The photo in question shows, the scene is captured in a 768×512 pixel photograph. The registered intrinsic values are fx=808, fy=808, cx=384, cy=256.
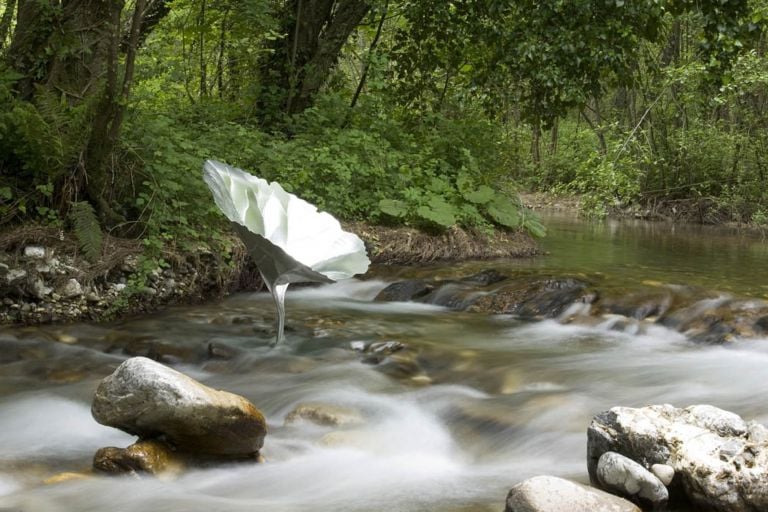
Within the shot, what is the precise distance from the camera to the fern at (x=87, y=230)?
6.45 m

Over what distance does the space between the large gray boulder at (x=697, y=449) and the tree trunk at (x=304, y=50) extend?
30.2ft

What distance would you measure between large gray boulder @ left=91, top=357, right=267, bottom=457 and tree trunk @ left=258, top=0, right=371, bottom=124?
28.3 ft

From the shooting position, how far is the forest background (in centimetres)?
678

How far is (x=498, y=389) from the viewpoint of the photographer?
5.37 meters

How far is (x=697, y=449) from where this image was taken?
11.3 feet

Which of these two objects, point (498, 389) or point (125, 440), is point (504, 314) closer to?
point (498, 389)

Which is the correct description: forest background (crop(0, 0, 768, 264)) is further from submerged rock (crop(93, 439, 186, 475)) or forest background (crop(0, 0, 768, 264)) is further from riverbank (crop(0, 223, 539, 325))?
submerged rock (crop(93, 439, 186, 475))

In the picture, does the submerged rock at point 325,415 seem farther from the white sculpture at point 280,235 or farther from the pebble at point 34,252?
the pebble at point 34,252

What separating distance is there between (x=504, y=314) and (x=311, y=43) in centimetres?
644

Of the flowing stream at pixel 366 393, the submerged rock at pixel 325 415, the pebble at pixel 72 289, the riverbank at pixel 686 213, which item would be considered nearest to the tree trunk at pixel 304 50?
the flowing stream at pixel 366 393

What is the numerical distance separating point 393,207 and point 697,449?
6866 mm

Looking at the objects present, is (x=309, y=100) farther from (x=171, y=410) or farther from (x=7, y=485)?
(x=7, y=485)

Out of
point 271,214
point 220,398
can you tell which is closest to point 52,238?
point 271,214

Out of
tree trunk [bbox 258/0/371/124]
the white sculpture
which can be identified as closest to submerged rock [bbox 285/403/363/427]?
the white sculpture
